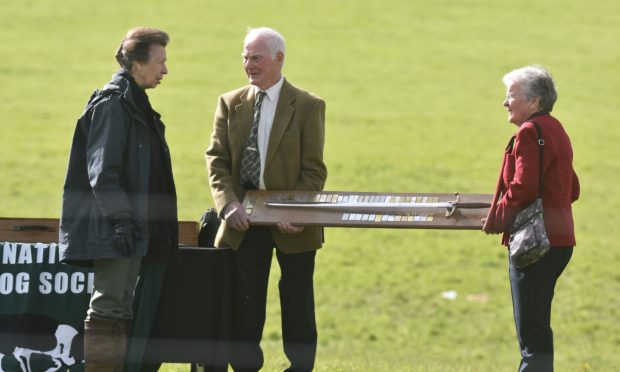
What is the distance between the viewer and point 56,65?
1314 inches

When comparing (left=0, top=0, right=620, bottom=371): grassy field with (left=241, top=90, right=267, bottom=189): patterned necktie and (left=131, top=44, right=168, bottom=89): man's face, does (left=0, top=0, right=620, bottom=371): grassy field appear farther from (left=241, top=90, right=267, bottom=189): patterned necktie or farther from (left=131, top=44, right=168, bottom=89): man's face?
(left=131, top=44, right=168, bottom=89): man's face

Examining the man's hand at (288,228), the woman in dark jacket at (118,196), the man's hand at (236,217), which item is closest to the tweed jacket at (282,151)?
the man's hand at (236,217)

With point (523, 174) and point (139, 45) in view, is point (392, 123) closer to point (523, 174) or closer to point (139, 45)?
point (139, 45)

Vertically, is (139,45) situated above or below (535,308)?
above

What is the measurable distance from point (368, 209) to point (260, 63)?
1.08 metres

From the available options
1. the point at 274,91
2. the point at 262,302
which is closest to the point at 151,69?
the point at 274,91

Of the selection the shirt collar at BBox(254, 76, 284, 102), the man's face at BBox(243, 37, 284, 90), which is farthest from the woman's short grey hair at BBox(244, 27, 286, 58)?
the shirt collar at BBox(254, 76, 284, 102)

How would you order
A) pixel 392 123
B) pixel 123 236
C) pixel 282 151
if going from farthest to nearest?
1. pixel 392 123
2. pixel 282 151
3. pixel 123 236

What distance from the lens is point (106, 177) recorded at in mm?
6961

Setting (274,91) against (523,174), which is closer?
(523,174)

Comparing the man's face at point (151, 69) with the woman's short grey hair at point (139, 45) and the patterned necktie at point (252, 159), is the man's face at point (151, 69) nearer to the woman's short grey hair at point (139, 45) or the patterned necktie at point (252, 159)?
the woman's short grey hair at point (139, 45)

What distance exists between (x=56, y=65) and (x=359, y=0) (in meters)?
11.5

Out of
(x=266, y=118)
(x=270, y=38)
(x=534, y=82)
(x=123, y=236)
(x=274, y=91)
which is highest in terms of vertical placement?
(x=270, y=38)

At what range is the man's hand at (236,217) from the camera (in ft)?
24.8
